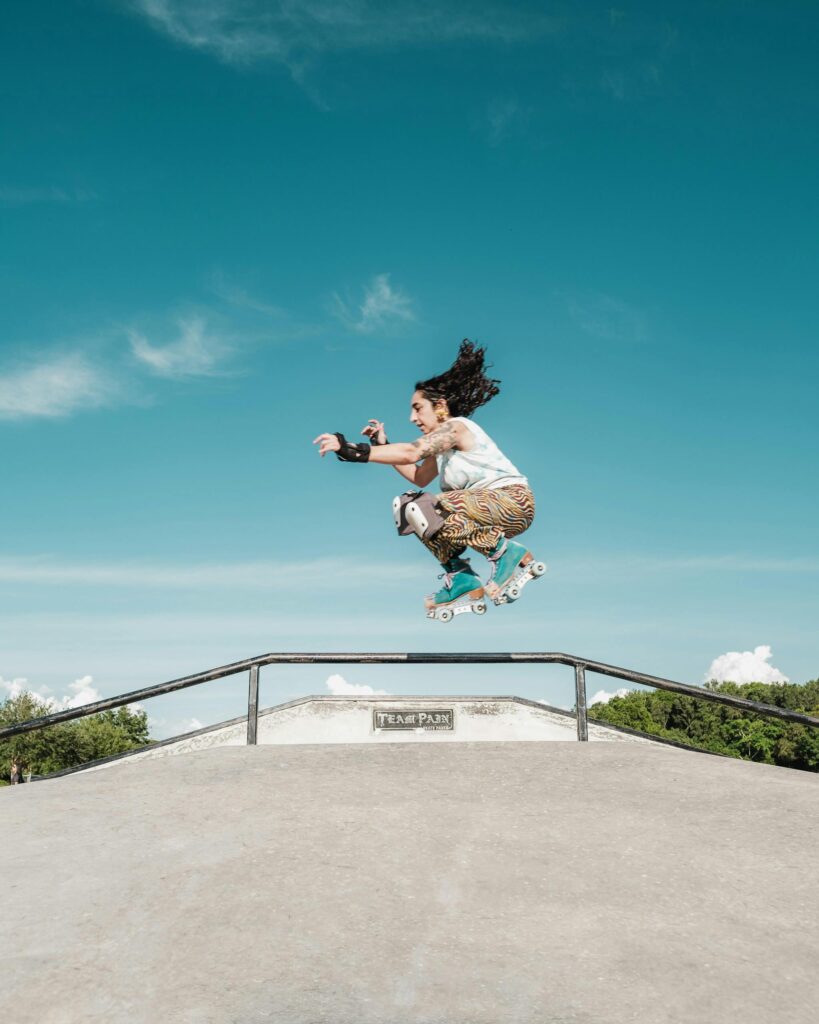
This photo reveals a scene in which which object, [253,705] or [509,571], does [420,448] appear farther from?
[253,705]

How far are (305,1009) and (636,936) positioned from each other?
1721 mm

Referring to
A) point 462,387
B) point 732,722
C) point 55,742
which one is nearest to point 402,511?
point 462,387

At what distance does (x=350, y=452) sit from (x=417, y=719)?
3.44m

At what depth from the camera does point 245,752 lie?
7793mm

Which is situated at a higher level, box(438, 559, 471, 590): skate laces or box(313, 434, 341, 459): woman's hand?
box(313, 434, 341, 459): woman's hand

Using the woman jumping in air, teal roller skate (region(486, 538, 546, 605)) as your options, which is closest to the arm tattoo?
the woman jumping in air

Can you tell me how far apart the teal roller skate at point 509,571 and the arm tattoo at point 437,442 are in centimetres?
139

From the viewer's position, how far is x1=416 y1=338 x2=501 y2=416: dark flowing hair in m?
11.0

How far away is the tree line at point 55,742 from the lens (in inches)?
1933

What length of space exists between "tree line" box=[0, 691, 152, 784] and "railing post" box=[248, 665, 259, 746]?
4333 cm

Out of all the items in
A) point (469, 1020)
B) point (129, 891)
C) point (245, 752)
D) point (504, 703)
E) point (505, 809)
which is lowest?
point (469, 1020)

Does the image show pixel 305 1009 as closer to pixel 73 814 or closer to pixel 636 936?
pixel 636 936

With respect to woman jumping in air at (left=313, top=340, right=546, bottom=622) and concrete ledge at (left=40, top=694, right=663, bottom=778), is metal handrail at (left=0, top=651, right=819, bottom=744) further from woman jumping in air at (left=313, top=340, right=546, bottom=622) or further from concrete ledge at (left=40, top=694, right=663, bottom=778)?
woman jumping in air at (left=313, top=340, right=546, bottom=622)

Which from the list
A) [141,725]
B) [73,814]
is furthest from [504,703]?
[141,725]
